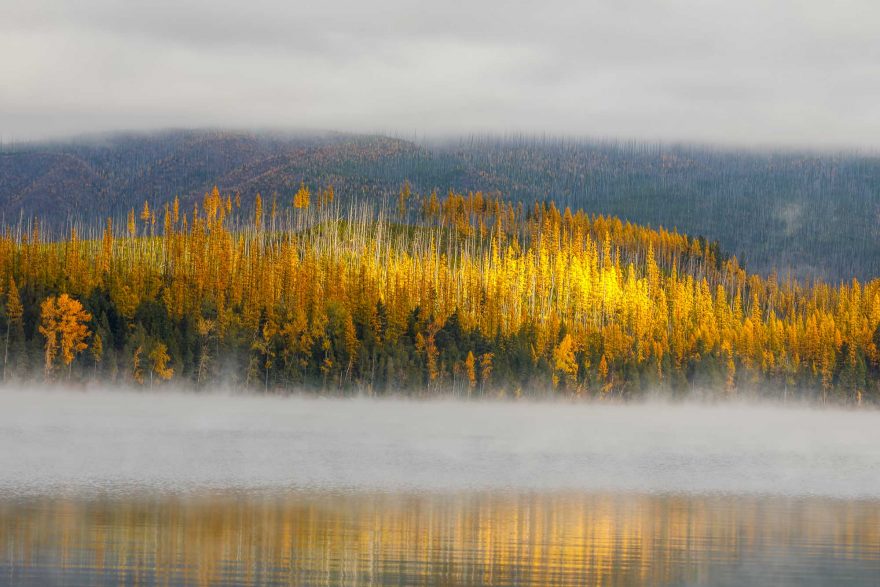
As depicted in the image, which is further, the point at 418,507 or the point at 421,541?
the point at 418,507

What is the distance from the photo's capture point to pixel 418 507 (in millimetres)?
44344

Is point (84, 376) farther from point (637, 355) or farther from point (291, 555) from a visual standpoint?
point (291, 555)

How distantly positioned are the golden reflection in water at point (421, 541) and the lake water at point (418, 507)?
0.37ft

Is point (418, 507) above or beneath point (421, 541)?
beneath

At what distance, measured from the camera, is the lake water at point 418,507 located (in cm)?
3209

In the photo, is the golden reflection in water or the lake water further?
the lake water

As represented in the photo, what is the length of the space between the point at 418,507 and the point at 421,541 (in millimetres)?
7793

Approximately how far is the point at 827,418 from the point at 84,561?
137 m

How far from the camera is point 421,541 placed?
1439 inches

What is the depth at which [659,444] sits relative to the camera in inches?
3435

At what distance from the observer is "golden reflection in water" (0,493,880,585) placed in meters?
31.0

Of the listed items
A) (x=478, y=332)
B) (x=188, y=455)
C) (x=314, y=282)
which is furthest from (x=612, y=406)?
(x=188, y=455)

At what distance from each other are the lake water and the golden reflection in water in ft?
0.37

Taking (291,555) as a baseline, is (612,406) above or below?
below
